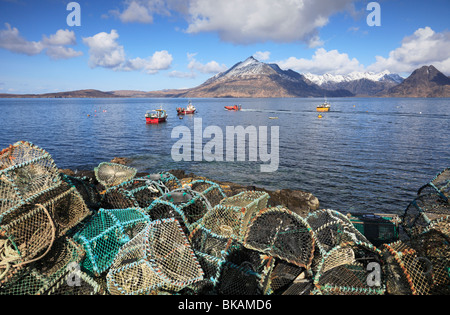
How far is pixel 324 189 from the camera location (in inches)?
585

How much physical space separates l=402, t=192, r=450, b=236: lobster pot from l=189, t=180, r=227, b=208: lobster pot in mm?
4236

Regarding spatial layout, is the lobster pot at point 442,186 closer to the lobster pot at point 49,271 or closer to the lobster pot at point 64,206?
the lobster pot at point 49,271

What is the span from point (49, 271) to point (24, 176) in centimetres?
199

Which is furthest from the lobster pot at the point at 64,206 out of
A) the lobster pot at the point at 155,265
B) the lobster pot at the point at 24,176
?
the lobster pot at the point at 155,265

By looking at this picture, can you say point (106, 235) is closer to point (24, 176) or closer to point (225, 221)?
point (24, 176)

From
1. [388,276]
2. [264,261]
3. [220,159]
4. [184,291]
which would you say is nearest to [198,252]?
[184,291]

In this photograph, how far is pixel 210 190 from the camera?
22.0 feet

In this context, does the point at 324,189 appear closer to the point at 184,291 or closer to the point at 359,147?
the point at 184,291

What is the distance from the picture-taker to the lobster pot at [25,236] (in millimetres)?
3652

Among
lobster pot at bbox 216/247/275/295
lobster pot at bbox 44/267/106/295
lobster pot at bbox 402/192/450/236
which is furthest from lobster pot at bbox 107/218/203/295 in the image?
lobster pot at bbox 402/192/450/236

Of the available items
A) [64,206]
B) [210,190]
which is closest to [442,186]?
[210,190]

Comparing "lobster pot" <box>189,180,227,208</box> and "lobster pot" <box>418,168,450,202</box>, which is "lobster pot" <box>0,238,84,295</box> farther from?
"lobster pot" <box>418,168,450,202</box>

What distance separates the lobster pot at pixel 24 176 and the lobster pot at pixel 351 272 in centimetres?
482
